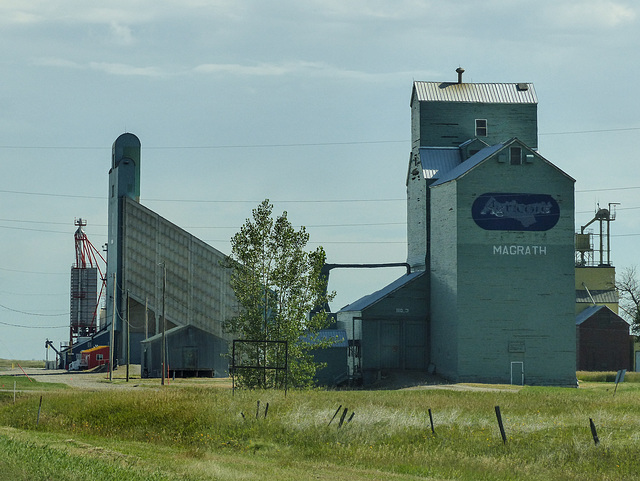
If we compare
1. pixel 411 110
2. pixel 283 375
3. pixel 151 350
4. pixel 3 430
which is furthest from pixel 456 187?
pixel 3 430

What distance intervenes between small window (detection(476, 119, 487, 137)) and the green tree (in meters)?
32.1

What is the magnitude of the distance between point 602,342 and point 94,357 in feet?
157

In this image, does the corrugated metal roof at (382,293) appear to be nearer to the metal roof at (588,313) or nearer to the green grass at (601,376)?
the green grass at (601,376)

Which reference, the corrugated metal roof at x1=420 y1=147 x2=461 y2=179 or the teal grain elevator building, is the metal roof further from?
the corrugated metal roof at x1=420 y1=147 x2=461 y2=179

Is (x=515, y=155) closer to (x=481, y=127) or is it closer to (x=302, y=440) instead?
(x=481, y=127)

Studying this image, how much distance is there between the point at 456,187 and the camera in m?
63.1

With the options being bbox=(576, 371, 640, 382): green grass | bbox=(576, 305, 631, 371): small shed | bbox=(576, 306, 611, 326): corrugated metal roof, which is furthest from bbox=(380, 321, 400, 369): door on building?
bbox=(576, 306, 611, 326): corrugated metal roof

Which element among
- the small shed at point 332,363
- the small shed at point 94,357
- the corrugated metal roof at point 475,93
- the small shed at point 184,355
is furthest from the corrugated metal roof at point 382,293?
the small shed at point 94,357

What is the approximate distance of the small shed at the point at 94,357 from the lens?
86.6 metres

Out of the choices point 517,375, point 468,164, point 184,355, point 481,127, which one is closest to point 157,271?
point 184,355

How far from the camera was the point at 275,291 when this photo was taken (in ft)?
151

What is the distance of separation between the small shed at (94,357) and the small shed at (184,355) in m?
12.4

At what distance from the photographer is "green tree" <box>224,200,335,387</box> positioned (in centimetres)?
4491

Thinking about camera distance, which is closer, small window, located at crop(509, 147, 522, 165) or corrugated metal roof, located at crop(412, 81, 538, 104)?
small window, located at crop(509, 147, 522, 165)
